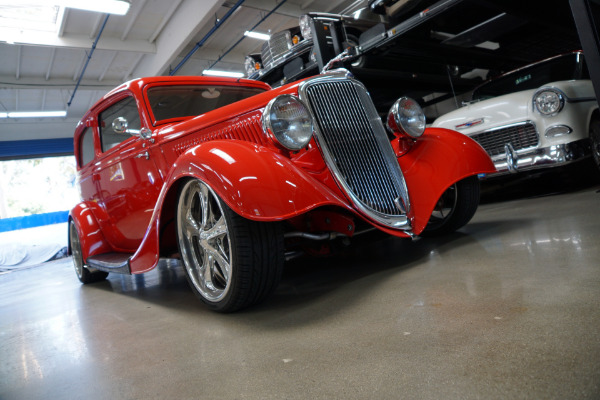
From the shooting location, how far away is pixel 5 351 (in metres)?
2.11

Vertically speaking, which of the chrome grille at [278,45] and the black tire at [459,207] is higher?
the chrome grille at [278,45]

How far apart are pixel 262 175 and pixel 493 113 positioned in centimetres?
346

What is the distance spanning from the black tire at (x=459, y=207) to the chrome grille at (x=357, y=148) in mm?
766

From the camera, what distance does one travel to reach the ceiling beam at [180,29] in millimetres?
9102

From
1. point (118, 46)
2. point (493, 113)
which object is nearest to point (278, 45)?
point (493, 113)

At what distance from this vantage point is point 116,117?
11.3 feet

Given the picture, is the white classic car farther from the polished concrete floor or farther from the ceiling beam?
the ceiling beam

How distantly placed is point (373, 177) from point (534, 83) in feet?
13.2

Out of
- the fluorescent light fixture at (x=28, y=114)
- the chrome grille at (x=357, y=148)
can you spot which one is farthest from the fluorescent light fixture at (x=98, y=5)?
the fluorescent light fixture at (x=28, y=114)

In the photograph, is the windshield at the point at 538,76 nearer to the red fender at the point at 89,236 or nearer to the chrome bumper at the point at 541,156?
the chrome bumper at the point at 541,156

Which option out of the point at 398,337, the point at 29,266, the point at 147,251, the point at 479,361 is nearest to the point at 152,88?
the point at 147,251

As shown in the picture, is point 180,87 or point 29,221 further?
point 29,221

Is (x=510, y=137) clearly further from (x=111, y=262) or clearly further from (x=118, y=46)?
(x=118, y=46)

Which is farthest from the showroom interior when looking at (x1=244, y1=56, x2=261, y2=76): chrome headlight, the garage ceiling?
the garage ceiling
